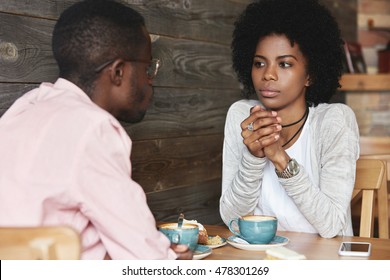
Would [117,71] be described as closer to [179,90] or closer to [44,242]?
[44,242]

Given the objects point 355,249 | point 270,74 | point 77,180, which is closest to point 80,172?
point 77,180

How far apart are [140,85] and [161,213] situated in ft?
3.48

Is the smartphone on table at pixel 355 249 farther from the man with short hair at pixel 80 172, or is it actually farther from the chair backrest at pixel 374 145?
the chair backrest at pixel 374 145

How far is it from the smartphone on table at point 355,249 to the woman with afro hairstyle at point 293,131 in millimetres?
156

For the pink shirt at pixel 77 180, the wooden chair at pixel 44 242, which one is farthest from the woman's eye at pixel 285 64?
the wooden chair at pixel 44 242

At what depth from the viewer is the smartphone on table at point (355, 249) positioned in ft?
3.93

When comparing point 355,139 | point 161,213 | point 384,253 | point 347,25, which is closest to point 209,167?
point 161,213

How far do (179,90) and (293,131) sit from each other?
0.60 metres

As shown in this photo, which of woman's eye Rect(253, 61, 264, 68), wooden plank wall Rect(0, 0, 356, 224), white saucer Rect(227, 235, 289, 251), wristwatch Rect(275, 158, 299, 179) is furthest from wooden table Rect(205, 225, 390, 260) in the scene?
wooden plank wall Rect(0, 0, 356, 224)

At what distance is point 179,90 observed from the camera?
88.4 inches

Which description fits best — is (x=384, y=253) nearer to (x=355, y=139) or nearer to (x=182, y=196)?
(x=355, y=139)

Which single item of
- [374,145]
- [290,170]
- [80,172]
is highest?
[80,172]

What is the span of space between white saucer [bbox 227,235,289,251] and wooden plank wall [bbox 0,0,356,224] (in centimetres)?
66
